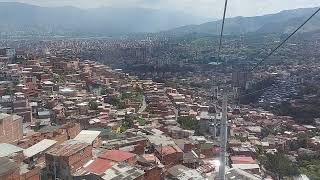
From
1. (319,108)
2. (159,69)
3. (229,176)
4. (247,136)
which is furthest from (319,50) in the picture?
(229,176)

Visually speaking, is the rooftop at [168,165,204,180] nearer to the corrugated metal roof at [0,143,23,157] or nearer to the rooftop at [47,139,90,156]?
the rooftop at [47,139,90,156]

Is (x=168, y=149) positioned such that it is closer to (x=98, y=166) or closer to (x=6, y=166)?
(x=98, y=166)

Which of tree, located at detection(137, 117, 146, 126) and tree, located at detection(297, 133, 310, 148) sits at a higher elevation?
tree, located at detection(137, 117, 146, 126)

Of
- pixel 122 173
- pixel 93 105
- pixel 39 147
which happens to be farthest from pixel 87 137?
pixel 93 105

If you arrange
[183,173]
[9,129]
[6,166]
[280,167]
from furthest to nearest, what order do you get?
[280,167]
[9,129]
[183,173]
[6,166]

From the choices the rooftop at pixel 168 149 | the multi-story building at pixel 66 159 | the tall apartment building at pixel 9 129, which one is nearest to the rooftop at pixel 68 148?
the multi-story building at pixel 66 159

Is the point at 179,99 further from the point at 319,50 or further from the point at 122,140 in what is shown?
the point at 319,50

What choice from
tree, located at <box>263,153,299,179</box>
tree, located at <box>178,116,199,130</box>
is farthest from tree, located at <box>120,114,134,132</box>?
tree, located at <box>263,153,299,179</box>

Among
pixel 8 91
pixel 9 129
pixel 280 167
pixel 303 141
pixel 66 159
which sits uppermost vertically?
pixel 66 159

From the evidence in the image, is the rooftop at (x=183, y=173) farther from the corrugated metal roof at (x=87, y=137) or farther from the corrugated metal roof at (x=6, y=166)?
the corrugated metal roof at (x=6, y=166)
